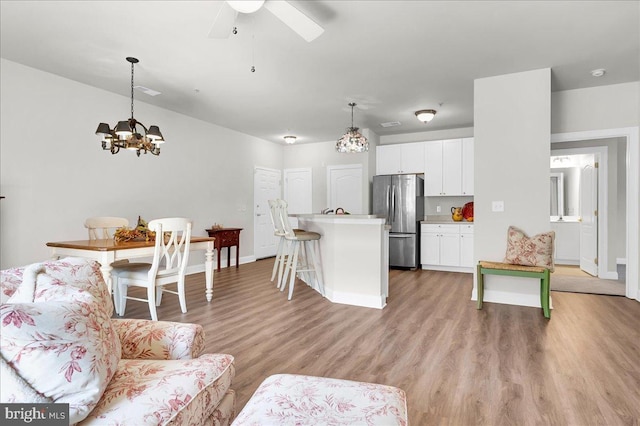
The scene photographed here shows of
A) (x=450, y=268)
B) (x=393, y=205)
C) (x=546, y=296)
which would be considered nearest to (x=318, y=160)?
(x=393, y=205)

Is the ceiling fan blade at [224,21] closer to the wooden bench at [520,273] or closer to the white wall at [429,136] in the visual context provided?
the wooden bench at [520,273]

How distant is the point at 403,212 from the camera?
245 inches

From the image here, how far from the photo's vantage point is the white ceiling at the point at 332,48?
Answer: 9.00 feet

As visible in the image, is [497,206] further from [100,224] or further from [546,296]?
[100,224]

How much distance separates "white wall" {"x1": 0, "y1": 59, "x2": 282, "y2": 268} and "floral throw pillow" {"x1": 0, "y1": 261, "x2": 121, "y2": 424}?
138 inches

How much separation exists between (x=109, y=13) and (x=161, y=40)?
0.47 m

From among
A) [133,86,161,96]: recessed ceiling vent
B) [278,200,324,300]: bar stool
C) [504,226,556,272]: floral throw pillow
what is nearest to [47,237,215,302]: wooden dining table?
[278,200,324,300]: bar stool

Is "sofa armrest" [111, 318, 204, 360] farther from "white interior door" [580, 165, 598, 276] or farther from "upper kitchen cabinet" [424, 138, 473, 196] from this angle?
"white interior door" [580, 165, 598, 276]

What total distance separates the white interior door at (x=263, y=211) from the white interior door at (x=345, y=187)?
132 centimetres

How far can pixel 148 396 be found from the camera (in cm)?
108

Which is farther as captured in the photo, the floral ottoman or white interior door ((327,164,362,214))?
white interior door ((327,164,362,214))

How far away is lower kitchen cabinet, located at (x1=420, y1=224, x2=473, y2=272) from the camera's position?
230 inches

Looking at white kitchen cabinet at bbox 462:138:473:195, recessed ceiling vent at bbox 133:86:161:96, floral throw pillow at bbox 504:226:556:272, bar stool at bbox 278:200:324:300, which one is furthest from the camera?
white kitchen cabinet at bbox 462:138:473:195

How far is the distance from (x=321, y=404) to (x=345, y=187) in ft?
21.0
